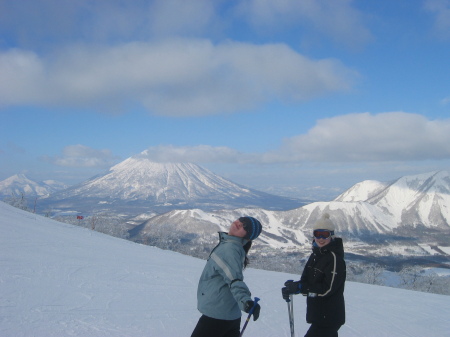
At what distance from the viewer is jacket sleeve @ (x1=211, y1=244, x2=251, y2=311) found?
11.1 feet

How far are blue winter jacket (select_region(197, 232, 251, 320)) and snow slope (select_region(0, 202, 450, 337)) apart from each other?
271 centimetres

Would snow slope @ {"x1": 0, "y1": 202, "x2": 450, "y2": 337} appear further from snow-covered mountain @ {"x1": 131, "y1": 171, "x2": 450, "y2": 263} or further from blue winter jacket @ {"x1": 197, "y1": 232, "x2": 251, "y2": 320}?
snow-covered mountain @ {"x1": 131, "y1": 171, "x2": 450, "y2": 263}

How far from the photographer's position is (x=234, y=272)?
137 inches

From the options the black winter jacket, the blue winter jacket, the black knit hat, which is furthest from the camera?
the black winter jacket

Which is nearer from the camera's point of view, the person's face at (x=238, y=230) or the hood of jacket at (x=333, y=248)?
the person's face at (x=238, y=230)

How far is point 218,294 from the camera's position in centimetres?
365

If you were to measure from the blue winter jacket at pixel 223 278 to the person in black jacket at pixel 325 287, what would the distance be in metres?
0.90

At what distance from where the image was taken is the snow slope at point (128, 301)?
19.6ft

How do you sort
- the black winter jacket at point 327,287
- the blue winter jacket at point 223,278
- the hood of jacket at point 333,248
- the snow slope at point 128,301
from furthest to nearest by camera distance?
the snow slope at point 128,301
the hood of jacket at point 333,248
the black winter jacket at point 327,287
the blue winter jacket at point 223,278

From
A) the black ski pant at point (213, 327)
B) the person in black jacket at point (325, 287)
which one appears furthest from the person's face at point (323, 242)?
the black ski pant at point (213, 327)

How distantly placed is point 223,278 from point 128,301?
16.0 ft

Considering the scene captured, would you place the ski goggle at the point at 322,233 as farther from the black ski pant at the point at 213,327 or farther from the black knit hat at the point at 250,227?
the black ski pant at the point at 213,327

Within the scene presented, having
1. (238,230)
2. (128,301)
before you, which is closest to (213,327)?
(238,230)

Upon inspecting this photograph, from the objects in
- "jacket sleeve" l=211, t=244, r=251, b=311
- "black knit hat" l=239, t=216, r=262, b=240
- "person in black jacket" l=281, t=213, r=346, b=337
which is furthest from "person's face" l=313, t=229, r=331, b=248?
"jacket sleeve" l=211, t=244, r=251, b=311
